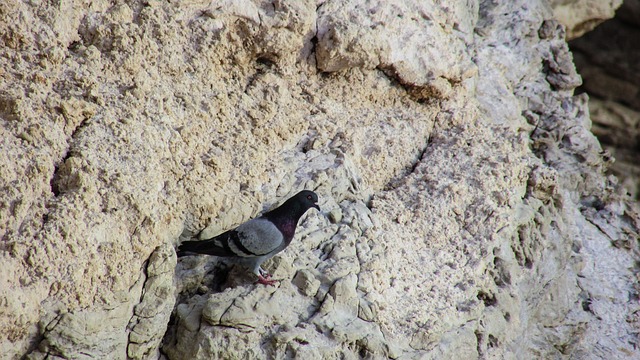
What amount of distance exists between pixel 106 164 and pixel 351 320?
1.67 meters

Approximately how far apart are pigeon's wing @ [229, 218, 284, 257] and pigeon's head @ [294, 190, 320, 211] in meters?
0.28

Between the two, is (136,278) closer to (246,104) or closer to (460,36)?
(246,104)

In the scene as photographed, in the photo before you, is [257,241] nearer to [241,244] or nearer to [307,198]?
[241,244]

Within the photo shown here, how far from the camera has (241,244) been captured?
12.9 ft

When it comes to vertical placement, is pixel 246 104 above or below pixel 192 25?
below

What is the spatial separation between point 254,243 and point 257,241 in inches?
0.8

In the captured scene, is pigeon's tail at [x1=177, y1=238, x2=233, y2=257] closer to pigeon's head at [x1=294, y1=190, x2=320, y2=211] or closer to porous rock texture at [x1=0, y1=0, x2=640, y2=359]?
porous rock texture at [x1=0, y1=0, x2=640, y2=359]

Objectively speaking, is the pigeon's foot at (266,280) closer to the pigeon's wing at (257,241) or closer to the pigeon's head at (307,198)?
the pigeon's wing at (257,241)

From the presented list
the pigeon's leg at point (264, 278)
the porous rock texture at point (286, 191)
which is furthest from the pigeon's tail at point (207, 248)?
the pigeon's leg at point (264, 278)

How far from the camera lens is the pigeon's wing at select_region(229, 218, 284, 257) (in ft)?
12.9

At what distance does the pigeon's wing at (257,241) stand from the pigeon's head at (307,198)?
28 centimetres

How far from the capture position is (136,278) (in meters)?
3.77

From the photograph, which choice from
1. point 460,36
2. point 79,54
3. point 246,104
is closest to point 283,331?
point 246,104

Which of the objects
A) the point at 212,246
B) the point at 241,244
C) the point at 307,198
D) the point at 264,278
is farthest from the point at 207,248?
the point at 307,198
